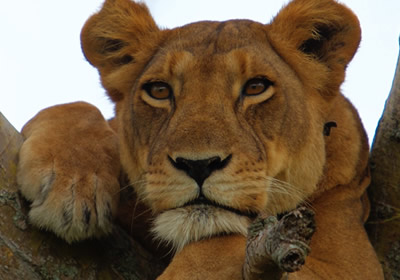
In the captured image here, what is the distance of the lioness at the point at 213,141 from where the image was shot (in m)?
3.81

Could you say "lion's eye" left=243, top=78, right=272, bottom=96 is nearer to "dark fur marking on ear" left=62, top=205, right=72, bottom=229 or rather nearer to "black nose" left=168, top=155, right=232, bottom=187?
"black nose" left=168, top=155, right=232, bottom=187

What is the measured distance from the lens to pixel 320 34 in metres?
4.78

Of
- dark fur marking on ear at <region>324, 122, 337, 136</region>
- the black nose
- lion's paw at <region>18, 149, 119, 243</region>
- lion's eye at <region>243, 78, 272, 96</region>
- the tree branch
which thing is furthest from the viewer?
dark fur marking on ear at <region>324, 122, 337, 136</region>

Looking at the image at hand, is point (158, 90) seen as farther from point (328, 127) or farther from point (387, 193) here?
point (387, 193)

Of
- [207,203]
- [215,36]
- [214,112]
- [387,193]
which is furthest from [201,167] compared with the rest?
[387,193]

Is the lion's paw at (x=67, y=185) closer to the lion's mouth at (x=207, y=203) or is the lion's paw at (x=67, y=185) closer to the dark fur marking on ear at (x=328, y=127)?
the lion's mouth at (x=207, y=203)

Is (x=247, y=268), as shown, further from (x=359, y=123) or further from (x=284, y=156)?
(x=359, y=123)

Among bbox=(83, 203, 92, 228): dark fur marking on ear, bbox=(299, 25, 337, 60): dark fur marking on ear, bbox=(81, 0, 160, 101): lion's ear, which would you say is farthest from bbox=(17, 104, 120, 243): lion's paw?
bbox=(299, 25, 337, 60): dark fur marking on ear

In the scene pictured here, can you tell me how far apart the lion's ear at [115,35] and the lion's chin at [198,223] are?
1425 millimetres

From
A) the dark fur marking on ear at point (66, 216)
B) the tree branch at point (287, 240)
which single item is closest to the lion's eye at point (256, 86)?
the dark fur marking on ear at point (66, 216)

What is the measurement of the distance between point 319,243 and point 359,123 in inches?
42.6

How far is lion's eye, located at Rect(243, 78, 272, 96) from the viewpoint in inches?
169

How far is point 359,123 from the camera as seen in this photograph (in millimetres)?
5004

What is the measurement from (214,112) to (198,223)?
638 mm
